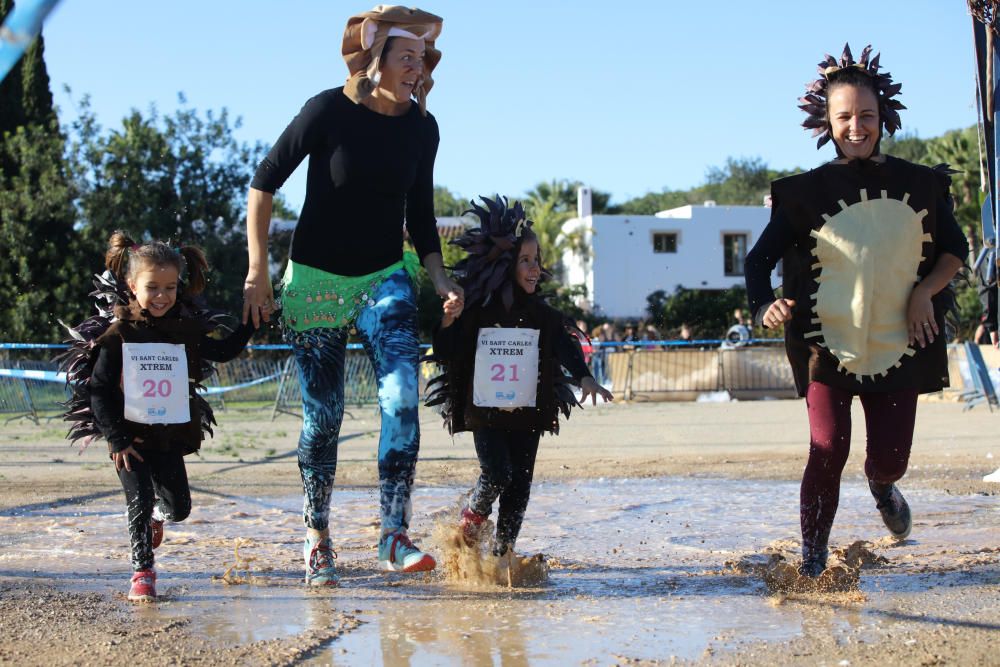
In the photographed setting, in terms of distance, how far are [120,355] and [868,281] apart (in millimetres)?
2983

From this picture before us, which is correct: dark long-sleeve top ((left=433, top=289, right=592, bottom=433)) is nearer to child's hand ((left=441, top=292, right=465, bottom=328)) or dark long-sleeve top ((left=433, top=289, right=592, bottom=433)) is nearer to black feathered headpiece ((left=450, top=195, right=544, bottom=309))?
black feathered headpiece ((left=450, top=195, right=544, bottom=309))

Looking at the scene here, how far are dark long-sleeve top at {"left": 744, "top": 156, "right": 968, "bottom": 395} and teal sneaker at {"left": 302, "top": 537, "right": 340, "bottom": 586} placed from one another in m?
1.96

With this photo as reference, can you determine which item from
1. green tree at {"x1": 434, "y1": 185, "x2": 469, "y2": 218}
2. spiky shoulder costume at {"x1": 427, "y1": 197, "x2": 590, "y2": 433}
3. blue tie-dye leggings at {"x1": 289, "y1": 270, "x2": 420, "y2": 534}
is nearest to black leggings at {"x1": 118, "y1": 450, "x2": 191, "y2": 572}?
blue tie-dye leggings at {"x1": 289, "y1": 270, "x2": 420, "y2": 534}

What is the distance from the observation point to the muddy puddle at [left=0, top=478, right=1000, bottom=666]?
3973mm

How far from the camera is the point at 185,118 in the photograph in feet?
130

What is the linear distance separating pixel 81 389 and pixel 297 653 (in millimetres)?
1999

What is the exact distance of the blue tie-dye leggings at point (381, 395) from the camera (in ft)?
16.0

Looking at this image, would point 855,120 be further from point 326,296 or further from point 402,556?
point 402,556

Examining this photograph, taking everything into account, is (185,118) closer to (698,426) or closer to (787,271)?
(698,426)

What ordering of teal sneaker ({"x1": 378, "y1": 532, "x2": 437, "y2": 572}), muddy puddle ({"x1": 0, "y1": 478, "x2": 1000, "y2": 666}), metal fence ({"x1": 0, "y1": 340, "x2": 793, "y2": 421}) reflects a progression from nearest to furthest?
1. muddy puddle ({"x1": 0, "y1": 478, "x2": 1000, "y2": 666})
2. teal sneaker ({"x1": 378, "y1": 532, "x2": 437, "y2": 572})
3. metal fence ({"x1": 0, "y1": 340, "x2": 793, "y2": 421})

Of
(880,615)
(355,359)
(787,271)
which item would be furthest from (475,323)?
(355,359)

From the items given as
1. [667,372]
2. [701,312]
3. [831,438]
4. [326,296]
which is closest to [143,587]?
[326,296]

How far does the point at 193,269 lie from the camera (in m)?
5.40

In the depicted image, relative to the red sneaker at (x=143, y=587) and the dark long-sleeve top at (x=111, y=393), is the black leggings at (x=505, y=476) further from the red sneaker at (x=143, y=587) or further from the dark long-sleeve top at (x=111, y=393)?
the red sneaker at (x=143, y=587)
